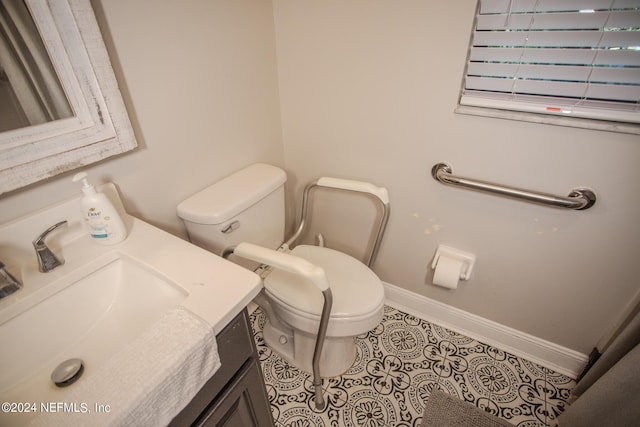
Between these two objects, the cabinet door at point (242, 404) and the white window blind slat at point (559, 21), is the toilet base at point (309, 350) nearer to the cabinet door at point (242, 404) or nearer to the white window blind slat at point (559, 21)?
the cabinet door at point (242, 404)

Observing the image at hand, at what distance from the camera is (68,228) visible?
2.37 feet

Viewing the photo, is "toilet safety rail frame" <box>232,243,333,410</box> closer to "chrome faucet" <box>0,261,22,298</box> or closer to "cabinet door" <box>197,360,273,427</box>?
"cabinet door" <box>197,360,273,427</box>

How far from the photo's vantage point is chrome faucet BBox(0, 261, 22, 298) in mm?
589

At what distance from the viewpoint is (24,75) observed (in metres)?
0.59

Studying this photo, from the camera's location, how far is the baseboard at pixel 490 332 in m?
1.26

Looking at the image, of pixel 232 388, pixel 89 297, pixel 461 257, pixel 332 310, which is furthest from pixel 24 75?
pixel 461 257

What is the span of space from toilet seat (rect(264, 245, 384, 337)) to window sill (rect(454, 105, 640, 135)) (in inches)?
26.9

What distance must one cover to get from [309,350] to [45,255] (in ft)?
3.13

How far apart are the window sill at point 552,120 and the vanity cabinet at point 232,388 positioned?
0.91 meters

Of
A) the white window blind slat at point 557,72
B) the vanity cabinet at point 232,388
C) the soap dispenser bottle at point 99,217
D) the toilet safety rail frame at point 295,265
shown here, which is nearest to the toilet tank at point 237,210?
the toilet safety rail frame at point 295,265

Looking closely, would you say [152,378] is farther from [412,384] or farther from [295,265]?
[412,384]

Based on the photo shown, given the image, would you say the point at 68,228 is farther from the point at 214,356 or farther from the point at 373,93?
the point at 373,93

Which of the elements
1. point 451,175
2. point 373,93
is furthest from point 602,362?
point 373,93

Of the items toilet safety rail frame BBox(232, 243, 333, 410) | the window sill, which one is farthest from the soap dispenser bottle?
the window sill
